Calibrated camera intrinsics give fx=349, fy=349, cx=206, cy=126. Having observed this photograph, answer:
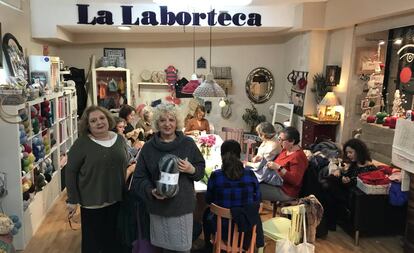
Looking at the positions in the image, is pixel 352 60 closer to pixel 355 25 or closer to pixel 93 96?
pixel 355 25

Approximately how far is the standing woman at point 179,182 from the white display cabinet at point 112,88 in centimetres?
412

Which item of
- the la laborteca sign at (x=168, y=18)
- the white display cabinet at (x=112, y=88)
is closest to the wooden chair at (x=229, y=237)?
the la laborteca sign at (x=168, y=18)

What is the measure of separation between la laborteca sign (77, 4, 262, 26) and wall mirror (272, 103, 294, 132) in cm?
161

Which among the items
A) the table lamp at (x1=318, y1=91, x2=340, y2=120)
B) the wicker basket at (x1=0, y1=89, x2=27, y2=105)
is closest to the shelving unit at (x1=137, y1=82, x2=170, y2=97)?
the table lamp at (x1=318, y1=91, x2=340, y2=120)

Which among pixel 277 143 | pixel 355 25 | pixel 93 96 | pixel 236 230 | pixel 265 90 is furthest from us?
pixel 265 90

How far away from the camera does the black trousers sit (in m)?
2.53

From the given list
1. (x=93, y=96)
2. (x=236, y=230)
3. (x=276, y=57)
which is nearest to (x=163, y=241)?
(x=236, y=230)

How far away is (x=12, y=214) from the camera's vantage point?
311 centimetres

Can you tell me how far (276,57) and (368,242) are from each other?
12.8 feet

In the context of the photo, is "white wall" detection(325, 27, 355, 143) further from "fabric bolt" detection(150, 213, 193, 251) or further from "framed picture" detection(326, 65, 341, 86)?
"fabric bolt" detection(150, 213, 193, 251)

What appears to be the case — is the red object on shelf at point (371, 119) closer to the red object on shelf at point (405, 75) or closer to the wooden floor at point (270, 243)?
the red object on shelf at point (405, 75)

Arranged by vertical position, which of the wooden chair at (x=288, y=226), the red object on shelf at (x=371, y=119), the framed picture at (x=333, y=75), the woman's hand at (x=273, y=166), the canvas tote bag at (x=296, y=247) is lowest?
the canvas tote bag at (x=296, y=247)

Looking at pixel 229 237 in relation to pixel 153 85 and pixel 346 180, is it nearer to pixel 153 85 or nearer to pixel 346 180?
pixel 346 180

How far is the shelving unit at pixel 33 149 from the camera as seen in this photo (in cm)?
303
